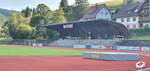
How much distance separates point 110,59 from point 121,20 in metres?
60.6

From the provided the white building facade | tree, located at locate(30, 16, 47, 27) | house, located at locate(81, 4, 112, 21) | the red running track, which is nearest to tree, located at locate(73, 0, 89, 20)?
tree, located at locate(30, 16, 47, 27)

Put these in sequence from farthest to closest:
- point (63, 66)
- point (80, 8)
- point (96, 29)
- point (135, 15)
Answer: point (80, 8) < point (135, 15) < point (96, 29) < point (63, 66)

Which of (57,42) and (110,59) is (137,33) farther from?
(110,59)

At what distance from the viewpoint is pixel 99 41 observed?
207 ft

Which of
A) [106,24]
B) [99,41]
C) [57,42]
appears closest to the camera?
[99,41]

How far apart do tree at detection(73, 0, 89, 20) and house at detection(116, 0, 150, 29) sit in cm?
4236

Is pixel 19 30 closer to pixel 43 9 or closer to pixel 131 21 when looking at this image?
pixel 43 9

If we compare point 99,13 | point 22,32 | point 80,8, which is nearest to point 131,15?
point 99,13

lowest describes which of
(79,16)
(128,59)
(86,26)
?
(128,59)

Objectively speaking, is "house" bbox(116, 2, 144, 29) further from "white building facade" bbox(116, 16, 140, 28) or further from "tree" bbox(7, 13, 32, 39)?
"tree" bbox(7, 13, 32, 39)

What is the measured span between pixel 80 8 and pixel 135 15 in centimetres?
5486

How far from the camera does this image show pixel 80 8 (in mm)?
127438

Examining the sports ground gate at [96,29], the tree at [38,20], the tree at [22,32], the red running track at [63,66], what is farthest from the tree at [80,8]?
the red running track at [63,66]

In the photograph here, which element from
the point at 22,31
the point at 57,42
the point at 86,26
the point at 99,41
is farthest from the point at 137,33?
the point at 22,31
